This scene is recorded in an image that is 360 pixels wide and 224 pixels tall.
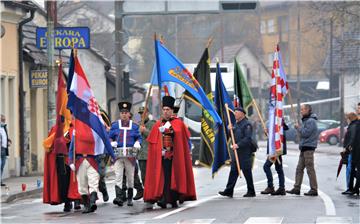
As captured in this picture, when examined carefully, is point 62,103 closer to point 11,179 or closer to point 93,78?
point 11,179

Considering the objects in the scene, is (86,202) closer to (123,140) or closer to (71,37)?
(123,140)

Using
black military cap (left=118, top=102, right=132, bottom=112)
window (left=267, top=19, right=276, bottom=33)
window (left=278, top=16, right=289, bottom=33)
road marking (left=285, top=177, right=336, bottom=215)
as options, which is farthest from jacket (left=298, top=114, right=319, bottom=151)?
window (left=267, top=19, right=276, bottom=33)

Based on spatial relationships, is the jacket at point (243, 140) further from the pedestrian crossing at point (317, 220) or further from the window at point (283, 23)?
the window at point (283, 23)

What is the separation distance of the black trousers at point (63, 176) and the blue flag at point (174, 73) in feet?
7.43

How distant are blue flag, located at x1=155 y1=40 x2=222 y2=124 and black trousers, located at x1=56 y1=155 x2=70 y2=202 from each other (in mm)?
2264

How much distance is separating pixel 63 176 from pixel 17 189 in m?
6.98

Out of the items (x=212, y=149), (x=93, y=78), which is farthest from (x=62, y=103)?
(x=93, y=78)

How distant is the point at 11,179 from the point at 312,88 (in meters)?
67.4

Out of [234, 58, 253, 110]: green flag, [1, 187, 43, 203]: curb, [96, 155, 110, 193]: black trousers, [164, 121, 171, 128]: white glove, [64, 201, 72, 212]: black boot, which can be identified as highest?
[234, 58, 253, 110]: green flag

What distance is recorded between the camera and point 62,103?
19.7m

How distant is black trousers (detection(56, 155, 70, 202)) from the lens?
757 inches

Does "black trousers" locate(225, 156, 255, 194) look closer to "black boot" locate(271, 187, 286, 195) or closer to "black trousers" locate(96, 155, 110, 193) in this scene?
"black boot" locate(271, 187, 286, 195)

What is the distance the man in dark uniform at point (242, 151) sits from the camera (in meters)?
21.1

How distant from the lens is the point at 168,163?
63.1 ft
